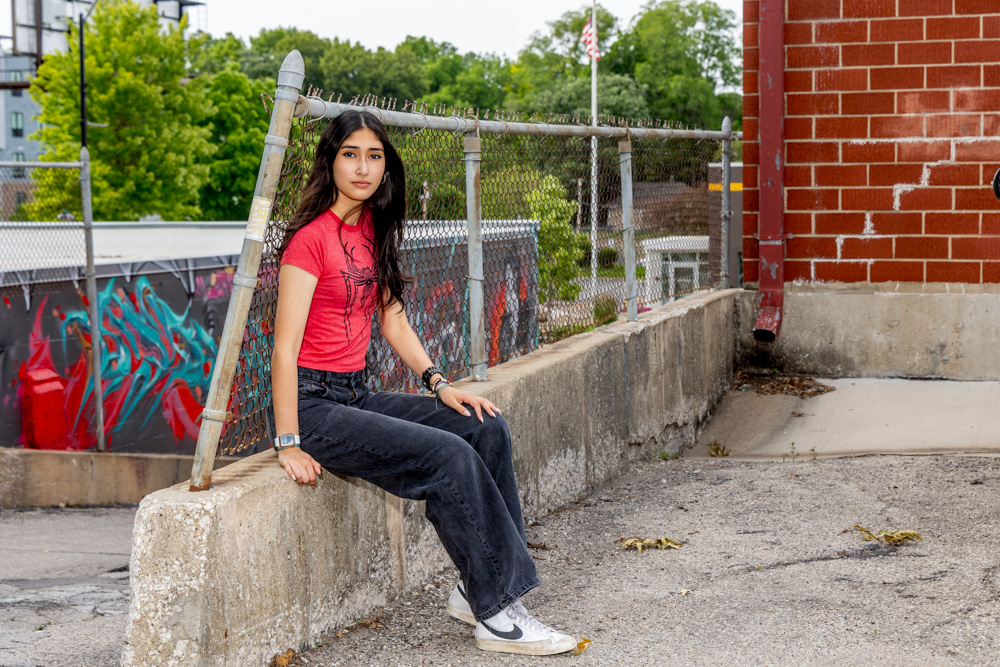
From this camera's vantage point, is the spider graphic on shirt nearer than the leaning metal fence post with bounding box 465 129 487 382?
Yes

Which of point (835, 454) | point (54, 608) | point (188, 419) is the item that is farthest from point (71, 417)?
point (835, 454)

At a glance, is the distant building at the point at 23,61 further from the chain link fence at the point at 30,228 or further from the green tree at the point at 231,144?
the chain link fence at the point at 30,228

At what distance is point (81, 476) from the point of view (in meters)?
8.83

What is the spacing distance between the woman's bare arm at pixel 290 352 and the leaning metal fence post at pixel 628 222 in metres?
3.06

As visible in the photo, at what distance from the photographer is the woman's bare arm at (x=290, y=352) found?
9.61 ft

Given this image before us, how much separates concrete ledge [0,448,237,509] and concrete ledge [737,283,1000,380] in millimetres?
4608

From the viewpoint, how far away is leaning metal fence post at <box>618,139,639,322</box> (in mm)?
5762

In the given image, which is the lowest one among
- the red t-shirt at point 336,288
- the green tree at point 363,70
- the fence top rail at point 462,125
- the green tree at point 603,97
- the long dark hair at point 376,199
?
the red t-shirt at point 336,288

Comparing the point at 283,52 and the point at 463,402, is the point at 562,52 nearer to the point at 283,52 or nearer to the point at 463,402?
the point at 283,52

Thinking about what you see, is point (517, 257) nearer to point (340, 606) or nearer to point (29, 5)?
point (340, 606)

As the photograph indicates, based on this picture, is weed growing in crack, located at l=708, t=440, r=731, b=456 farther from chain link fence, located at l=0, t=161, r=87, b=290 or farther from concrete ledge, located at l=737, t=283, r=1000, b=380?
chain link fence, located at l=0, t=161, r=87, b=290

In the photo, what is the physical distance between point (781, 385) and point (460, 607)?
4.18 m

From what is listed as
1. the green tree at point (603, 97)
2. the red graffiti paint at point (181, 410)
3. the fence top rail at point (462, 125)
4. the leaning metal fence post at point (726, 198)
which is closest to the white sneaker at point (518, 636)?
the fence top rail at point (462, 125)

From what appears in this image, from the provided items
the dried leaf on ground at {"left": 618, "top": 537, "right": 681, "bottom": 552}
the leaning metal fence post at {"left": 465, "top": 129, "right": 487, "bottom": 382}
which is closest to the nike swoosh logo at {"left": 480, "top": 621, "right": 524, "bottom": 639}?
the dried leaf on ground at {"left": 618, "top": 537, "right": 681, "bottom": 552}
